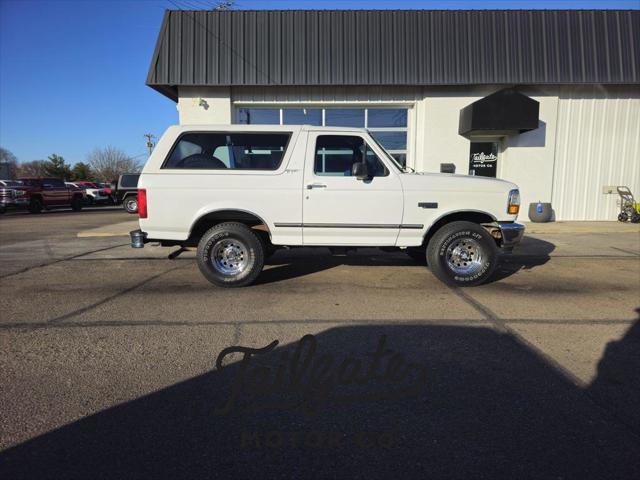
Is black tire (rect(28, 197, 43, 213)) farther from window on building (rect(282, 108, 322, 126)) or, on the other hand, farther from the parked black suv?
window on building (rect(282, 108, 322, 126))

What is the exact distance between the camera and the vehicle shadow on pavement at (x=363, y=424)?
2.15 meters

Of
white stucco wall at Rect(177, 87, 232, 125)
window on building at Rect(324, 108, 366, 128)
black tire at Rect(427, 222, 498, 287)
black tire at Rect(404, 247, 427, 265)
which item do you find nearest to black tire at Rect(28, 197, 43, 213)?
white stucco wall at Rect(177, 87, 232, 125)

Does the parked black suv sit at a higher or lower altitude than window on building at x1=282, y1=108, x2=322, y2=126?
lower

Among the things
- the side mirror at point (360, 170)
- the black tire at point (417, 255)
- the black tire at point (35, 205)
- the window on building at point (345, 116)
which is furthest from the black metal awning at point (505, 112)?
the black tire at point (35, 205)

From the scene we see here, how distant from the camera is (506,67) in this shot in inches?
477

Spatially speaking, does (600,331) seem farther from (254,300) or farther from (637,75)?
(637,75)

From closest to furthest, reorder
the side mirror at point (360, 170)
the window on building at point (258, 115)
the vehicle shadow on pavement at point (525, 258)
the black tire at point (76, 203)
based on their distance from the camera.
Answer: the side mirror at point (360, 170)
the vehicle shadow on pavement at point (525, 258)
the window on building at point (258, 115)
the black tire at point (76, 203)

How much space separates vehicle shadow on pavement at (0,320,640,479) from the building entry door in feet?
35.0

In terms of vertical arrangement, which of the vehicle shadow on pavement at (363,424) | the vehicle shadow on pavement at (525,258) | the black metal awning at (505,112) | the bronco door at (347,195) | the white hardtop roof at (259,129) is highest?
the black metal awning at (505,112)

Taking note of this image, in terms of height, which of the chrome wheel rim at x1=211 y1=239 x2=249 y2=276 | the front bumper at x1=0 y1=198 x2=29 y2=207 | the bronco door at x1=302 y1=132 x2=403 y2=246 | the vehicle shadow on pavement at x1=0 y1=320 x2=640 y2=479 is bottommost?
the vehicle shadow on pavement at x1=0 y1=320 x2=640 y2=479

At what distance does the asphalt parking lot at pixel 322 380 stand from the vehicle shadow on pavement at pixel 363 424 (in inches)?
0.5

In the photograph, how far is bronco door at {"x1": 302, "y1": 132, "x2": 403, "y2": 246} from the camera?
5.70 meters

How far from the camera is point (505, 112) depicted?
1161 cm

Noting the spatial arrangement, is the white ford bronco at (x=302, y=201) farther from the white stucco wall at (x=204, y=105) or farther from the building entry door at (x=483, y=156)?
the building entry door at (x=483, y=156)
